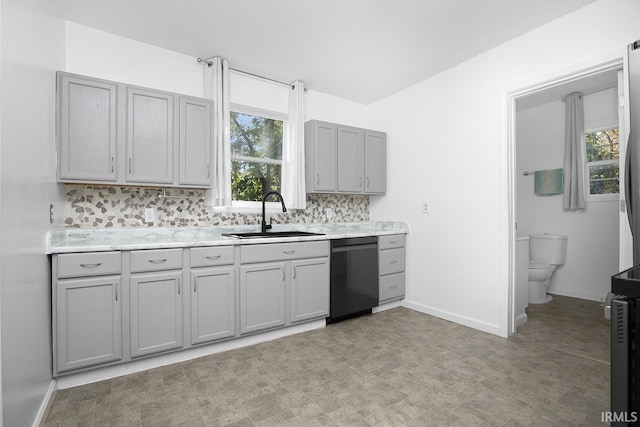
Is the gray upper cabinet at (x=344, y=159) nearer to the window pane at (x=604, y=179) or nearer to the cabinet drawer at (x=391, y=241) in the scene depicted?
the cabinet drawer at (x=391, y=241)

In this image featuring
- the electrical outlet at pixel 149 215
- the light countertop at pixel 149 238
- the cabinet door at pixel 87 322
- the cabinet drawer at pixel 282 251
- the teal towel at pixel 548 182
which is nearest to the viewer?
the cabinet door at pixel 87 322

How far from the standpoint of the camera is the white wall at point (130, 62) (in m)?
2.58

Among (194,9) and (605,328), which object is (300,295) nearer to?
(194,9)

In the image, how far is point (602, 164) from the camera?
12.9 ft

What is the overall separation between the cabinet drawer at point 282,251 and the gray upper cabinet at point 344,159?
826 millimetres

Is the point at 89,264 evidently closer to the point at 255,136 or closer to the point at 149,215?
the point at 149,215

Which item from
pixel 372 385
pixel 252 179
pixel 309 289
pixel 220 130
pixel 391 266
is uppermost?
pixel 220 130

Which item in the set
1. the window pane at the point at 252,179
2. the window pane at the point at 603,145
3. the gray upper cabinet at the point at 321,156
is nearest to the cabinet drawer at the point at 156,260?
the window pane at the point at 252,179

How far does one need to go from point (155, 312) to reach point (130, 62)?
7.28ft

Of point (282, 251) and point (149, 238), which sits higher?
point (149, 238)

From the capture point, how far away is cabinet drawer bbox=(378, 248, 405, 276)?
357 cm

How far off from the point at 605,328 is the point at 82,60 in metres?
5.35

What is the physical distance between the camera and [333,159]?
3.74m

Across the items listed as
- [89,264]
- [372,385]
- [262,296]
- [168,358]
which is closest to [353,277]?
[262,296]
